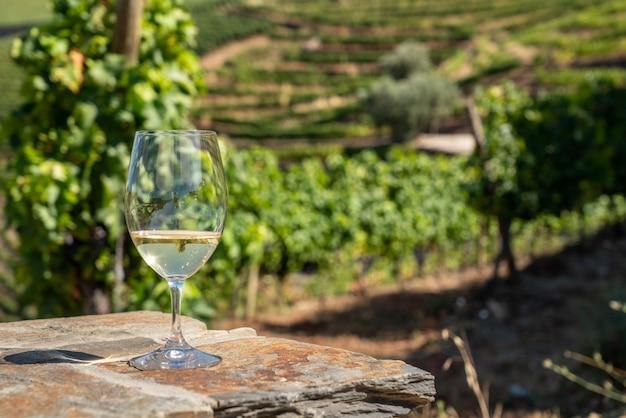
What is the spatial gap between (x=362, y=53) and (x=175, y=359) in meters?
54.3

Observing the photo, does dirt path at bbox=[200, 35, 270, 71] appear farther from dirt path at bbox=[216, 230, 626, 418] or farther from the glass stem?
the glass stem

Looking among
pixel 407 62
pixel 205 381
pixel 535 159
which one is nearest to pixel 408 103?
pixel 407 62

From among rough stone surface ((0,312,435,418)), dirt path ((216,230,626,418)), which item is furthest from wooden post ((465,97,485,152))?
rough stone surface ((0,312,435,418))

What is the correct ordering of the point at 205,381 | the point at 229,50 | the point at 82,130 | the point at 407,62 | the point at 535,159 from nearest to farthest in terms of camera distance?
the point at 205,381 < the point at 82,130 < the point at 535,159 < the point at 407,62 < the point at 229,50

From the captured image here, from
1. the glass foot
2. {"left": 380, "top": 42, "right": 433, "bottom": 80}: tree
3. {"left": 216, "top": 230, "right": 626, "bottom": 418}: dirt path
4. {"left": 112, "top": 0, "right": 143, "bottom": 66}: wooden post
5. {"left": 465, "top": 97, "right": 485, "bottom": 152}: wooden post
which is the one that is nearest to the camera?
the glass foot

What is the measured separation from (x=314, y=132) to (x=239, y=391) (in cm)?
4210

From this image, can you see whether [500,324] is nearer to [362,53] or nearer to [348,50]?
[362,53]

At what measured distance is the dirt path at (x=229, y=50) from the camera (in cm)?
5644

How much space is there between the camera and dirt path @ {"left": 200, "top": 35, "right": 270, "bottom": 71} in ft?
185

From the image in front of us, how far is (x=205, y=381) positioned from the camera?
1.37m

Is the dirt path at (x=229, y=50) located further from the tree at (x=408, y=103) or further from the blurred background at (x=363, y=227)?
the blurred background at (x=363, y=227)

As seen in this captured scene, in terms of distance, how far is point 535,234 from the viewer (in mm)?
17750

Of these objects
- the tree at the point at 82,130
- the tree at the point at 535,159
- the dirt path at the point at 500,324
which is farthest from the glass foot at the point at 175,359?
the tree at the point at 535,159

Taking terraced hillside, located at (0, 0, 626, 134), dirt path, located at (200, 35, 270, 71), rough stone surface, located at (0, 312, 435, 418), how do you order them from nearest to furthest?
rough stone surface, located at (0, 312, 435, 418) < terraced hillside, located at (0, 0, 626, 134) < dirt path, located at (200, 35, 270, 71)
